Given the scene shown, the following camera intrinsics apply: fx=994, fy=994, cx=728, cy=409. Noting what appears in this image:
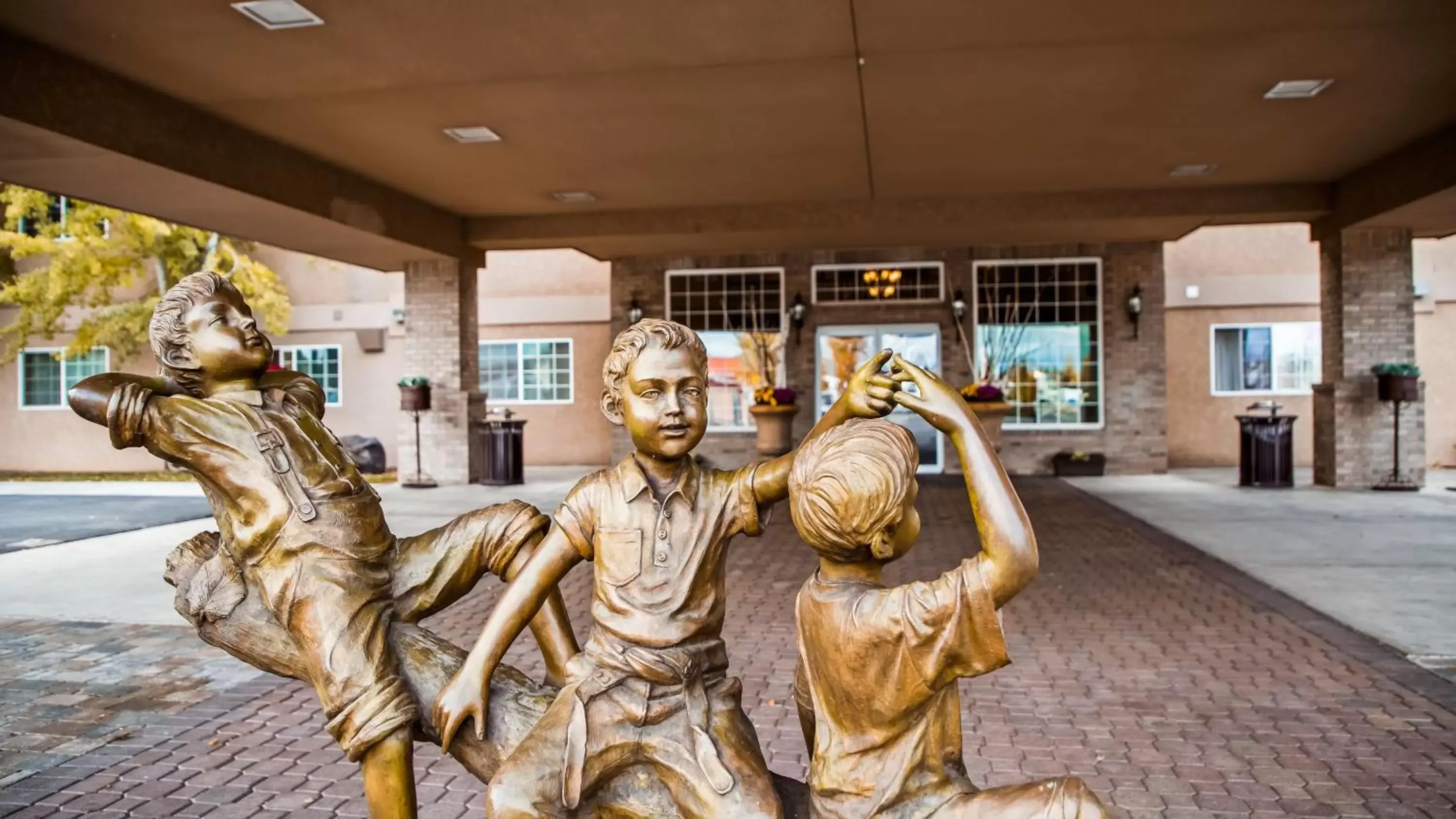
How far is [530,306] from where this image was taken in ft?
58.2

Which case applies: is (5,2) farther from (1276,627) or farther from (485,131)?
(1276,627)

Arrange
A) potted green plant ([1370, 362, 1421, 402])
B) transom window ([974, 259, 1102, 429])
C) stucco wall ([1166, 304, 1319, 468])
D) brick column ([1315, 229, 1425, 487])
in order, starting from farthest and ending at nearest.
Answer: stucco wall ([1166, 304, 1319, 468])
transom window ([974, 259, 1102, 429])
brick column ([1315, 229, 1425, 487])
potted green plant ([1370, 362, 1421, 402])

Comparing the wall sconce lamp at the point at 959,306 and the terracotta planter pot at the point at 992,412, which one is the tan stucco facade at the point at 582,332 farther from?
the terracotta planter pot at the point at 992,412

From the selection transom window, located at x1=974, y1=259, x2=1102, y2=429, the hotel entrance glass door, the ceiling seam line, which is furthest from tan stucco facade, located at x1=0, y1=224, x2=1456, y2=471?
the ceiling seam line

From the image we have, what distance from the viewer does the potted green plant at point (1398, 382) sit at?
11617 millimetres

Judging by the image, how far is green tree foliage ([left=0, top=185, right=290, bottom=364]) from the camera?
587 inches

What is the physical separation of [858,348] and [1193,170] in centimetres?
583

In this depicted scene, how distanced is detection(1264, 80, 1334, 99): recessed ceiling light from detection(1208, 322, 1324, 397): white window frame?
916cm

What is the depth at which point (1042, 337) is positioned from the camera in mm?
14906

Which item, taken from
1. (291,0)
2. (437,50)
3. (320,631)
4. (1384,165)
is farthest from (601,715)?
(1384,165)

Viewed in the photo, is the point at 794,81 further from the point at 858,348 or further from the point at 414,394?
the point at 858,348

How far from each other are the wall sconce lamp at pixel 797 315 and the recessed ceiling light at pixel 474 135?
7057 mm

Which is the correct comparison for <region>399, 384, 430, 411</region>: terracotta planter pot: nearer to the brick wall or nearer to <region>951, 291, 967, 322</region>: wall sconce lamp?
the brick wall

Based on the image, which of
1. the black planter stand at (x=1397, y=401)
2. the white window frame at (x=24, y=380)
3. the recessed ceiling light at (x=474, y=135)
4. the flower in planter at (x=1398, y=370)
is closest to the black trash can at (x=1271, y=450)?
the black planter stand at (x=1397, y=401)
